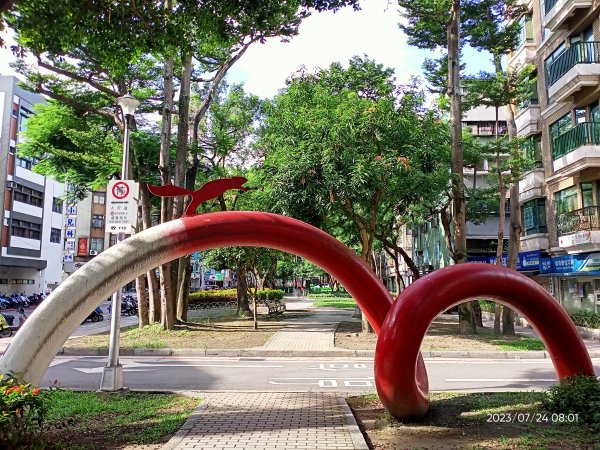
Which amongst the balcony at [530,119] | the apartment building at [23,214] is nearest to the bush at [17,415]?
the balcony at [530,119]

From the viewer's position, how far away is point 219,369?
40.6 ft

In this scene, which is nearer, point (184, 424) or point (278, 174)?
point (184, 424)

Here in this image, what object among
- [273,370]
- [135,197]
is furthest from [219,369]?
[135,197]

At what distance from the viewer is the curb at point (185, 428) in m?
5.61

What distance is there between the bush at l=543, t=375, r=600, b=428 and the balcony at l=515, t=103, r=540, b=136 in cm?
2045

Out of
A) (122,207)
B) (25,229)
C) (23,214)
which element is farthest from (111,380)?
(25,229)

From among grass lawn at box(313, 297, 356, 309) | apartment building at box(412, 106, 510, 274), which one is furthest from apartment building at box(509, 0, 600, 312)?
grass lawn at box(313, 297, 356, 309)

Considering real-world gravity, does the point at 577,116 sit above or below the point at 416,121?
above

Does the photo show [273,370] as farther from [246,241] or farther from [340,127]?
[340,127]

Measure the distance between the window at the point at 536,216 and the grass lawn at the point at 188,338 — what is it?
1411cm

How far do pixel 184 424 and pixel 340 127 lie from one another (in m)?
10.8

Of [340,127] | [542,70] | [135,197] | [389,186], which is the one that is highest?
[542,70]

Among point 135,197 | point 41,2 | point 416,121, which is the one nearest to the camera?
point 41,2

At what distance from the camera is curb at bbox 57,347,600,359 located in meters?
14.5
